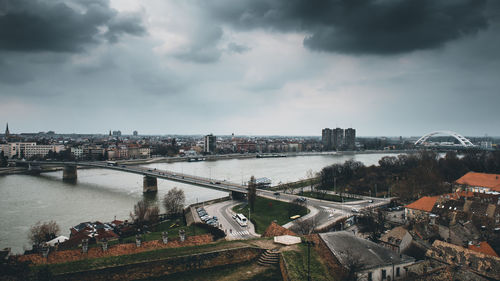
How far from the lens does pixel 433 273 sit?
A: 8539mm

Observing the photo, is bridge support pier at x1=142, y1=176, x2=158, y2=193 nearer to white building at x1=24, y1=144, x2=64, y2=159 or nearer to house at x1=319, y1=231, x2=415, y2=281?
house at x1=319, y1=231, x2=415, y2=281

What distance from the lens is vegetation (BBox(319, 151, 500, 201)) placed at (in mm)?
26094

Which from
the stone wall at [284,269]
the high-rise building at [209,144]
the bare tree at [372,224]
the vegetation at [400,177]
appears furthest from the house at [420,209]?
the high-rise building at [209,144]

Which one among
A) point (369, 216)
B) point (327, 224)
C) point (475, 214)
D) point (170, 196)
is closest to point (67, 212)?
point (170, 196)

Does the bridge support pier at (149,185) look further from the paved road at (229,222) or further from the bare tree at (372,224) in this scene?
the bare tree at (372,224)

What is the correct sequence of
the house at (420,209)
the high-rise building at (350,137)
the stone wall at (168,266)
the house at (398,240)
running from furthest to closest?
the high-rise building at (350,137) < the house at (420,209) < the house at (398,240) < the stone wall at (168,266)

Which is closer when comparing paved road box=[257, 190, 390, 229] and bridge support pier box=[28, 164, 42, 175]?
paved road box=[257, 190, 390, 229]

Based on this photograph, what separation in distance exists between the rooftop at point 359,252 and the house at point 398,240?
107 inches

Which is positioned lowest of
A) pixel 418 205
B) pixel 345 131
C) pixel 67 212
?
pixel 67 212

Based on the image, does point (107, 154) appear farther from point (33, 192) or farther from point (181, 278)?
point (181, 278)

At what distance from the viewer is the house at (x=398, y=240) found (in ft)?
38.8

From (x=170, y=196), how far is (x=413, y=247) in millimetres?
16224

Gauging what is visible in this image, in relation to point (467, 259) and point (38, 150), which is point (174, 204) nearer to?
point (467, 259)

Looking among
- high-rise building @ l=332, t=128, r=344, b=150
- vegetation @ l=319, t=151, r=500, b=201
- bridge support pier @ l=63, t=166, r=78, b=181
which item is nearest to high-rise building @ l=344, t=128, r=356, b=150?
high-rise building @ l=332, t=128, r=344, b=150
